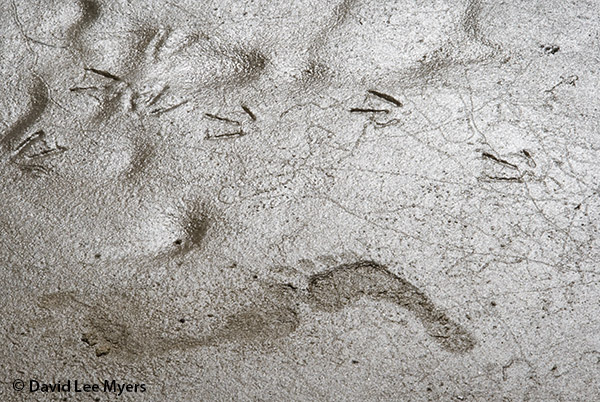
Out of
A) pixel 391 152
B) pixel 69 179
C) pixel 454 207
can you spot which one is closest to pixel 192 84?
pixel 69 179

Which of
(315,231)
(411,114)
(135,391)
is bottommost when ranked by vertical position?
(135,391)

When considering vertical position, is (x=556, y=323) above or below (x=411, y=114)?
below

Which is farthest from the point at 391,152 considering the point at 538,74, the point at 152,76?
the point at 152,76

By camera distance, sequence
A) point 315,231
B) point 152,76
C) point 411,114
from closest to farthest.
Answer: point 315,231 → point 411,114 → point 152,76

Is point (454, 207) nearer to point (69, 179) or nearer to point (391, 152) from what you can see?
point (391, 152)

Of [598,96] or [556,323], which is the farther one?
[598,96]

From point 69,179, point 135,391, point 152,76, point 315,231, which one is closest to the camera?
point 135,391
